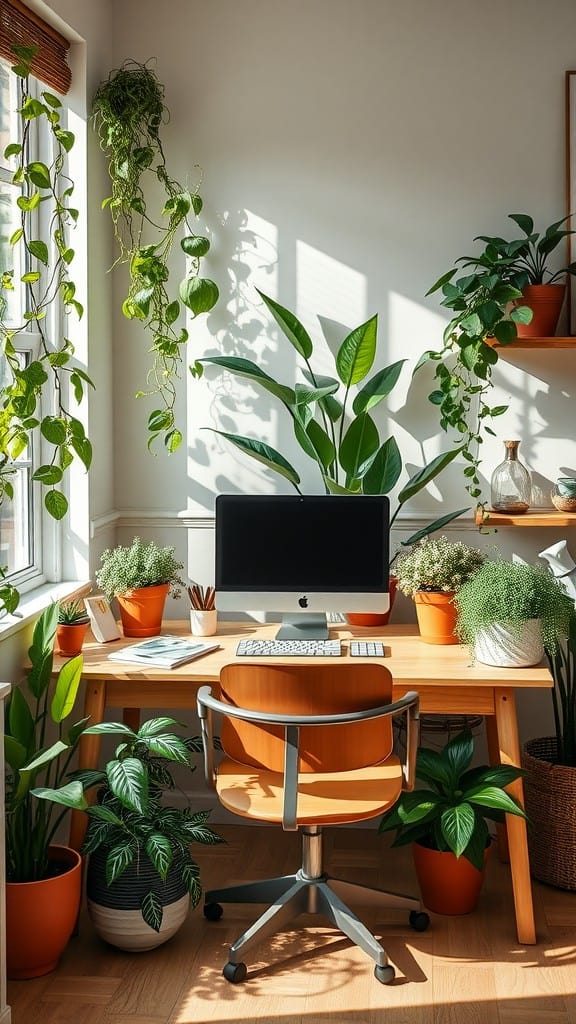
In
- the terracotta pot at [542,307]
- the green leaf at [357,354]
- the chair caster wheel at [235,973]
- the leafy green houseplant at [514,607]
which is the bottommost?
the chair caster wheel at [235,973]

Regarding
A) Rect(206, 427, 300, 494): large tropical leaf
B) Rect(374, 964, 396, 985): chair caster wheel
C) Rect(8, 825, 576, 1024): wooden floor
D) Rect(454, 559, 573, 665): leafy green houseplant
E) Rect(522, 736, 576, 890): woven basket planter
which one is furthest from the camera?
Rect(206, 427, 300, 494): large tropical leaf

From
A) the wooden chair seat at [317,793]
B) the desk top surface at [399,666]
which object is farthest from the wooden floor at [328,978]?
the desk top surface at [399,666]

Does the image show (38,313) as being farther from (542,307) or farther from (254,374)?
(542,307)

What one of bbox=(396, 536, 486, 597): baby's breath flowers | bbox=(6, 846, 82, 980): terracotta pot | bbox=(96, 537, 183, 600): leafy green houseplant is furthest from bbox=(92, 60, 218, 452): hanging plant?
bbox=(6, 846, 82, 980): terracotta pot

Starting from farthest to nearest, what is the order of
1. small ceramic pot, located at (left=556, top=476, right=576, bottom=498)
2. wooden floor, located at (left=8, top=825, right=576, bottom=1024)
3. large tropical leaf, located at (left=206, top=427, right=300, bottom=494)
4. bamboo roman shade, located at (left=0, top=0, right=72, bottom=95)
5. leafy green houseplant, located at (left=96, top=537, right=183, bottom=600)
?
large tropical leaf, located at (left=206, top=427, right=300, bottom=494)
small ceramic pot, located at (left=556, top=476, right=576, bottom=498)
leafy green houseplant, located at (left=96, top=537, right=183, bottom=600)
bamboo roman shade, located at (left=0, top=0, right=72, bottom=95)
wooden floor, located at (left=8, top=825, right=576, bottom=1024)

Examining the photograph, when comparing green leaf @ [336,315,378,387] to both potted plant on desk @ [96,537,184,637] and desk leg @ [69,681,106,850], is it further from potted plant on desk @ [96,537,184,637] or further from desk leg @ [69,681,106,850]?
desk leg @ [69,681,106,850]

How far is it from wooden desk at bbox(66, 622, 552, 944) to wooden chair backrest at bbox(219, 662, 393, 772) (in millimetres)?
253

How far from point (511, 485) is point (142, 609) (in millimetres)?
1224

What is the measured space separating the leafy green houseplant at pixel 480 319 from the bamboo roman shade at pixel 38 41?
132 cm

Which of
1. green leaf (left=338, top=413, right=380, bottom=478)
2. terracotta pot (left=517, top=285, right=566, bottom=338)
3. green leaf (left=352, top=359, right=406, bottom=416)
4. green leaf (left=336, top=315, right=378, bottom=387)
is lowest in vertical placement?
green leaf (left=338, top=413, right=380, bottom=478)

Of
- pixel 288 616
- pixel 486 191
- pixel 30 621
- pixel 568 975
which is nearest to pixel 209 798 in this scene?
pixel 288 616

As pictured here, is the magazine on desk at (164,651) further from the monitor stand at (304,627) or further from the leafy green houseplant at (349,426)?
the leafy green houseplant at (349,426)

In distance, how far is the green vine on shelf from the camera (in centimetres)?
262

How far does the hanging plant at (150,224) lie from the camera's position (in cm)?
343
